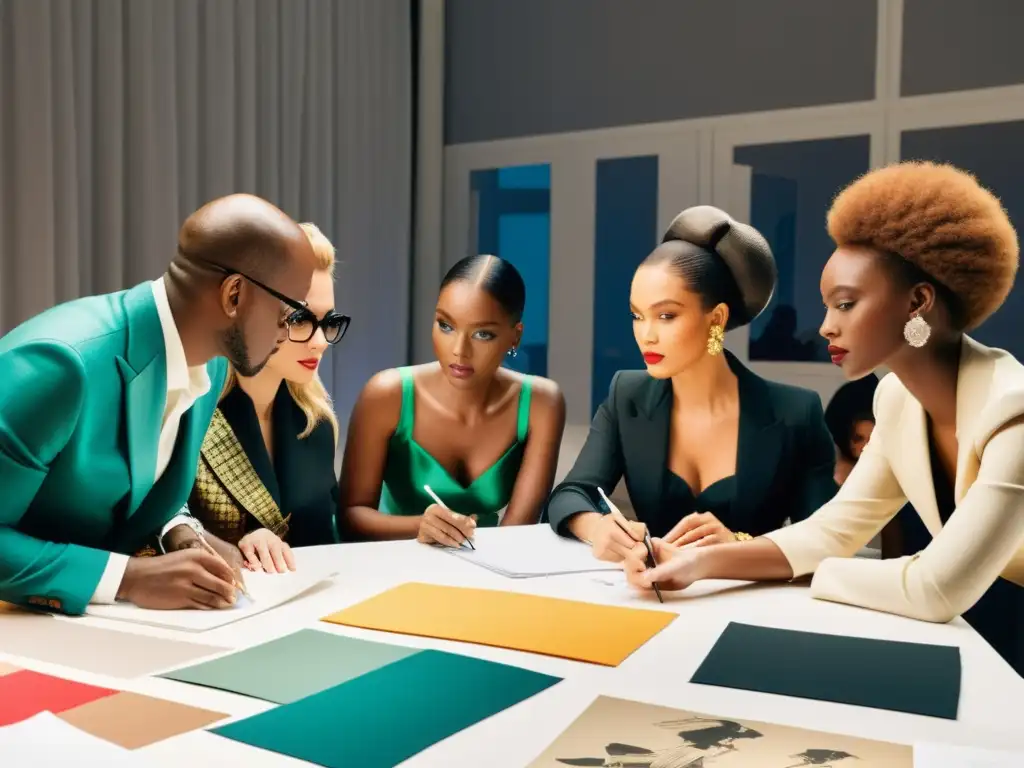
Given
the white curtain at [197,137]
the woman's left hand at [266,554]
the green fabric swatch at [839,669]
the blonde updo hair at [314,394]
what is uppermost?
the white curtain at [197,137]

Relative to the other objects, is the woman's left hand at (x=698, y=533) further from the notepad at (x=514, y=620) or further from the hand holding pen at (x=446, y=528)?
the hand holding pen at (x=446, y=528)

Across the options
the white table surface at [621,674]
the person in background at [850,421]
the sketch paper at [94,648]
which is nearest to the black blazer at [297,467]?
the white table surface at [621,674]

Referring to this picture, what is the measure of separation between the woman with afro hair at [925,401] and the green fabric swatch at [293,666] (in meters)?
0.55

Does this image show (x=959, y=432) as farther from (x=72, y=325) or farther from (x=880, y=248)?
(x=72, y=325)

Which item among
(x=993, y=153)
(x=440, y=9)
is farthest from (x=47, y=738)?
(x=440, y=9)

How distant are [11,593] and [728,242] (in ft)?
5.30

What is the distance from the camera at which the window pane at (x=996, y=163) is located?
13.4 ft

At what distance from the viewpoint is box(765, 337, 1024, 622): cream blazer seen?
149cm

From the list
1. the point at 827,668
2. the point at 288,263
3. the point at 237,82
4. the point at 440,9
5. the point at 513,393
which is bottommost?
the point at 827,668

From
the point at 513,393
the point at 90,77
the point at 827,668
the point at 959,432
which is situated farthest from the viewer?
the point at 90,77

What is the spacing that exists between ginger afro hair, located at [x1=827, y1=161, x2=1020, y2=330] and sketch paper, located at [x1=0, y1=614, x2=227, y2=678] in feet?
4.23

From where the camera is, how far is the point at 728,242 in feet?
7.27

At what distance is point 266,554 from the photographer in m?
1.84

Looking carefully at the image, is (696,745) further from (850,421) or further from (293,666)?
(850,421)
